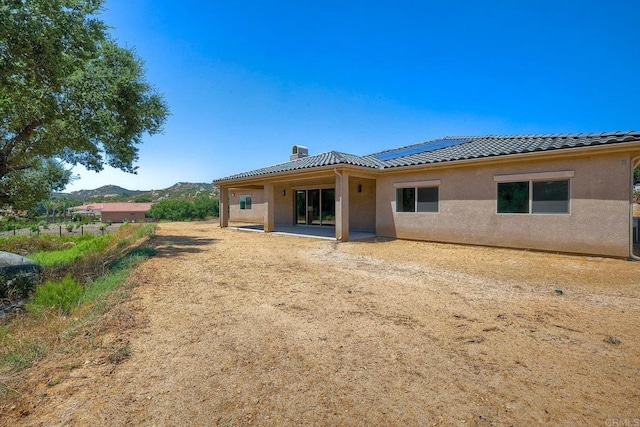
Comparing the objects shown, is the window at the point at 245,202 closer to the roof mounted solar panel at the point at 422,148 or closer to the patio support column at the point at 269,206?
the patio support column at the point at 269,206

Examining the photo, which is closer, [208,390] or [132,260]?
[208,390]

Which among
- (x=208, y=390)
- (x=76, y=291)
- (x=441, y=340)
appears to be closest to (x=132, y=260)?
(x=76, y=291)

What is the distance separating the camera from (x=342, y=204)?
11.3 metres

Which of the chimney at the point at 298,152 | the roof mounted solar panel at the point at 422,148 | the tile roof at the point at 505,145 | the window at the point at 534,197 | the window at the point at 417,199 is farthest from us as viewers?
the chimney at the point at 298,152

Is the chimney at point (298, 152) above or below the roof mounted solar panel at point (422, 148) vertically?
above

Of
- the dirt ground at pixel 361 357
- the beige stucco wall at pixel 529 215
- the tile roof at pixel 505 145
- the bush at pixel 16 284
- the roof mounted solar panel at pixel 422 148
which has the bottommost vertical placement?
the bush at pixel 16 284

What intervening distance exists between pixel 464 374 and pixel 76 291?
6134 mm

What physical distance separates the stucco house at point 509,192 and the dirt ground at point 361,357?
2380mm

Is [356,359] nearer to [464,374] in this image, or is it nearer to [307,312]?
[464,374]

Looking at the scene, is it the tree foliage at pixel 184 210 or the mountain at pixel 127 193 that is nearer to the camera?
the tree foliage at pixel 184 210

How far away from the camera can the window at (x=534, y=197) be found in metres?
8.30

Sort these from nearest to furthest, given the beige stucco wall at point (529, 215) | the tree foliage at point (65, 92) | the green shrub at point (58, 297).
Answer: the green shrub at point (58, 297), the tree foliage at point (65, 92), the beige stucco wall at point (529, 215)

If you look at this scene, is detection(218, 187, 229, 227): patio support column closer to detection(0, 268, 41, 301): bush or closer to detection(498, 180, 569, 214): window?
detection(0, 268, 41, 301): bush

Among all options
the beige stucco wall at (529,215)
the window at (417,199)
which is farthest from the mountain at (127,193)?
the beige stucco wall at (529,215)
